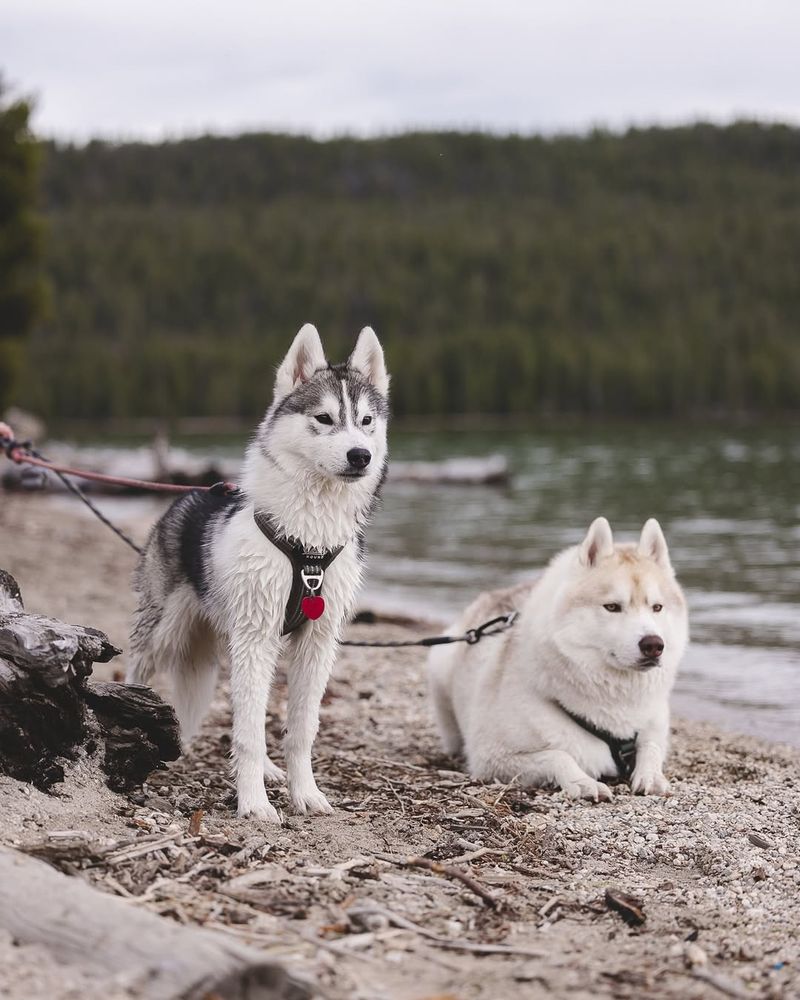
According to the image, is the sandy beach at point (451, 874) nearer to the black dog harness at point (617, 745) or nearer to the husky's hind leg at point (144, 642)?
the black dog harness at point (617, 745)

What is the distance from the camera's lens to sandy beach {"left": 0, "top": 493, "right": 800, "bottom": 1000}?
3510 millimetres

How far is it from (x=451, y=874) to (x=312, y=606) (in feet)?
4.88

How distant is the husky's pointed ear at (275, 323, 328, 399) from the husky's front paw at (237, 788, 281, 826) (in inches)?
75.1

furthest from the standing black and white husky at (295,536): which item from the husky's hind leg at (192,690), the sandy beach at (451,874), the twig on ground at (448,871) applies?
the twig on ground at (448,871)

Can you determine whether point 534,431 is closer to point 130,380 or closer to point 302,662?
point 130,380

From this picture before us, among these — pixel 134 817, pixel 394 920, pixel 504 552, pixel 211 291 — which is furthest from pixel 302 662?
pixel 211 291

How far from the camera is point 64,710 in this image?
486 centimetres

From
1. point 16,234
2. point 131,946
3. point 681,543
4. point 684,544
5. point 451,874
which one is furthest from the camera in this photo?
point 16,234

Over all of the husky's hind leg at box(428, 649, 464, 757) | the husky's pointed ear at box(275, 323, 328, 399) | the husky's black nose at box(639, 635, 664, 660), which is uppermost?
the husky's pointed ear at box(275, 323, 328, 399)

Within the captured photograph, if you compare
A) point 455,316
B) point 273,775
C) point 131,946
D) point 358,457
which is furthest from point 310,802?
point 455,316

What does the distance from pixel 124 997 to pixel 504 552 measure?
17.4 m

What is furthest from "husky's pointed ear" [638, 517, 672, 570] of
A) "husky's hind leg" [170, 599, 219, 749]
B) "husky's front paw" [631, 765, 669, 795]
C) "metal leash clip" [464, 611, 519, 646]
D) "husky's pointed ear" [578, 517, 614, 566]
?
"husky's hind leg" [170, 599, 219, 749]

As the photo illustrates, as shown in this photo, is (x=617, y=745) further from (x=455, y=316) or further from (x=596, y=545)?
(x=455, y=316)

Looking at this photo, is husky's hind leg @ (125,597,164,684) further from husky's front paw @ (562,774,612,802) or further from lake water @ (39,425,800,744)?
lake water @ (39,425,800,744)
